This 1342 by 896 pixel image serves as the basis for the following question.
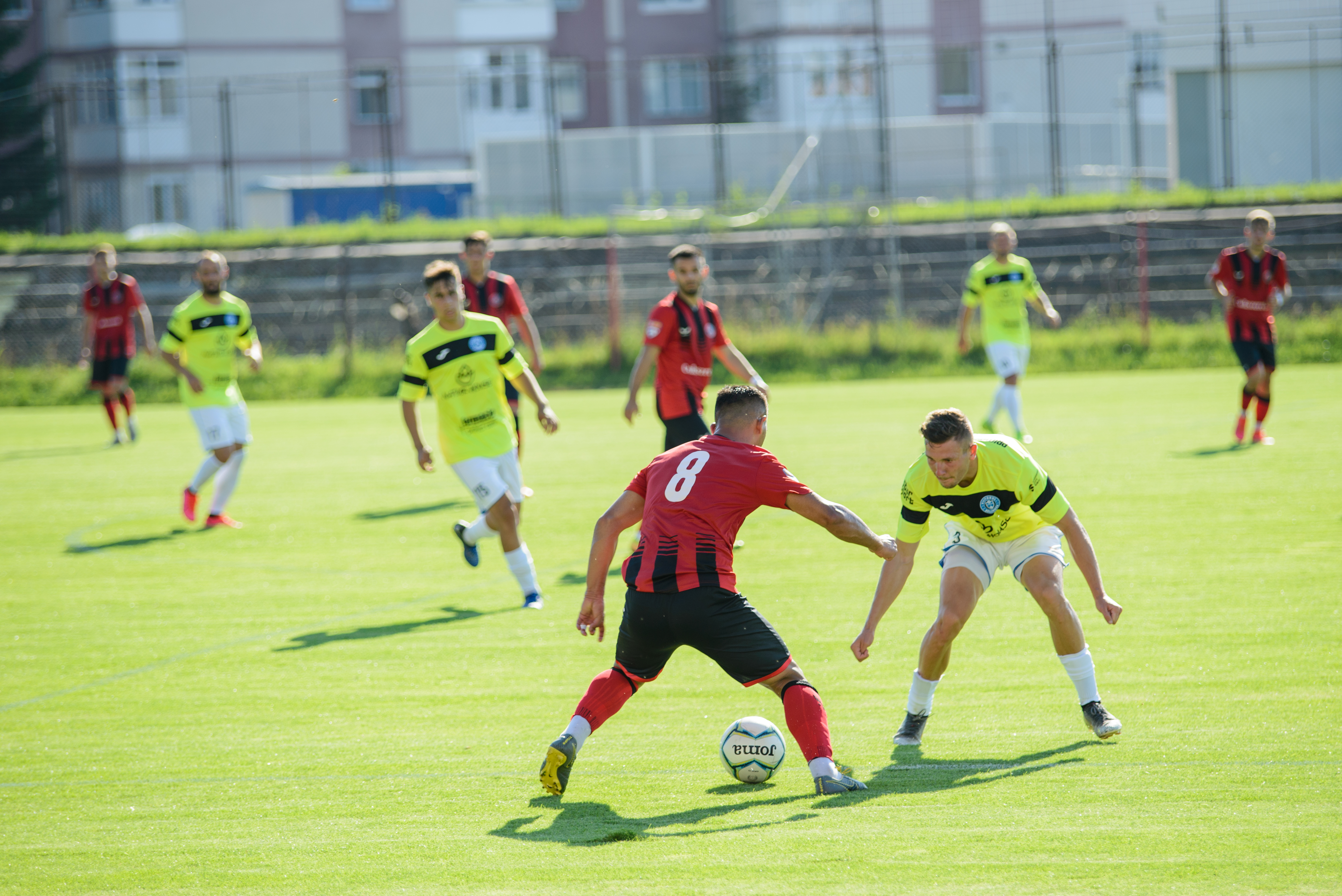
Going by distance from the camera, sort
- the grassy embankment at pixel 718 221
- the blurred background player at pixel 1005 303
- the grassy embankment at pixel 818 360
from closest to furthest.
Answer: the blurred background player at pixel 1005 303 < the grassy embankment at pixel 818 360 < the grassy embankment at pixel 718 221

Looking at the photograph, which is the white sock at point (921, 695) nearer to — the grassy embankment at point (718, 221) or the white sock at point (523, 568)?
the white sock at point (523, 568)

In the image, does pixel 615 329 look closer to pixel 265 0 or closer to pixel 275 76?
pixel 275 76

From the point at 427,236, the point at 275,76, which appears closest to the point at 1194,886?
the point at 427,236

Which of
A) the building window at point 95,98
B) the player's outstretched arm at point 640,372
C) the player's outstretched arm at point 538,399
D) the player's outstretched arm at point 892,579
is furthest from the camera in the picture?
the building window at point 95,98

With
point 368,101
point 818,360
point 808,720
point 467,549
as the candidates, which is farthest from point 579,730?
point 368,101

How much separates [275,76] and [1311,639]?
28535 millimetres

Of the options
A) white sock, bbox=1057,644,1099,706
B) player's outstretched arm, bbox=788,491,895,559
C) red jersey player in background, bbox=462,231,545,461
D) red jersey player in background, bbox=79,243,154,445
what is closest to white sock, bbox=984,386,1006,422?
red jersey player in background, bbox=462,231,545,461

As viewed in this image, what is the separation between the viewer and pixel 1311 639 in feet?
22.6

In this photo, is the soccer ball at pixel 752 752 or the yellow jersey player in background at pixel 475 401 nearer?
the soccer ball at pixel 752 752

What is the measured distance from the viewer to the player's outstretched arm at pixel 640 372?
10.0 meters

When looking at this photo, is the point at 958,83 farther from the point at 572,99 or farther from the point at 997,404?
the point at 997,404

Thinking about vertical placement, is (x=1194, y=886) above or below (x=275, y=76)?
below

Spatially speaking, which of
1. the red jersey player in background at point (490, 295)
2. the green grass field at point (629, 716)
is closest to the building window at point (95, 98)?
the red jersey player in background at point (490, 295)

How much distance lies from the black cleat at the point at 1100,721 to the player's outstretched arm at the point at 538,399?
386 centimetres
